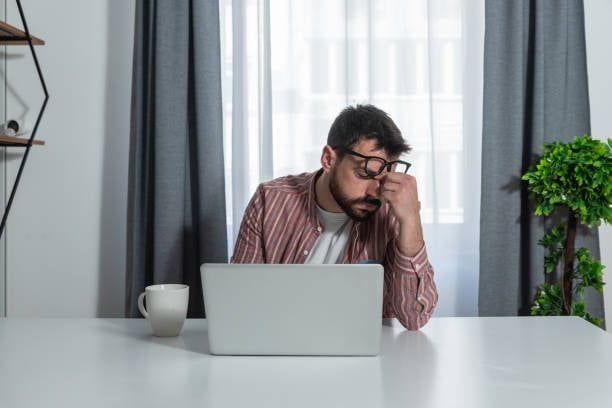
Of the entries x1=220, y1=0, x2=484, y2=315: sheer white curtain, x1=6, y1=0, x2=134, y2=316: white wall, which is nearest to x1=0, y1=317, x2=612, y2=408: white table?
x1=220, y1=0, x2=484, y2=315: sheer white curtain

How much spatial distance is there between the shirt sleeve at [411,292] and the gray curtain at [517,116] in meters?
1.12

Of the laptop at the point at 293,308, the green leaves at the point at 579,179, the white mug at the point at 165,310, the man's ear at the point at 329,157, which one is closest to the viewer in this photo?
the laptop at the point at 293,308

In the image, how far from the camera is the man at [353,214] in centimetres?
147

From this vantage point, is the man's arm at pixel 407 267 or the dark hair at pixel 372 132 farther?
the dark hair at pixel 372 132

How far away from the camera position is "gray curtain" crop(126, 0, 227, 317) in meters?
2.53

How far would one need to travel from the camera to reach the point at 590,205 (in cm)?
229

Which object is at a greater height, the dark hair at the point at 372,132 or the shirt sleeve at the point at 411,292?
the dark hair at the point at 372,132

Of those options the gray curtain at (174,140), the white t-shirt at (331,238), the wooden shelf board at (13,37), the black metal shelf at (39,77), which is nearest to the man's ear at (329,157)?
the white t-shirt at (331,238)

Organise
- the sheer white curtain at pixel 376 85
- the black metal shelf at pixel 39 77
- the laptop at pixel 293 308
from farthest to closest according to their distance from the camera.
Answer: the sheer white curtain at pixel 376 85, the black metal shelf at pixel 39 77, the laptop at pixel 293 308

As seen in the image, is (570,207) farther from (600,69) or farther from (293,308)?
(293,308)

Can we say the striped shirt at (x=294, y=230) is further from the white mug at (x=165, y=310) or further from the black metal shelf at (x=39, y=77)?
the black metal shelf at (x=39, y=77)

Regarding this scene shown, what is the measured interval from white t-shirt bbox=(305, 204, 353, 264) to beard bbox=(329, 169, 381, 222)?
89 mm

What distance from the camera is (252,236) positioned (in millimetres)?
1917

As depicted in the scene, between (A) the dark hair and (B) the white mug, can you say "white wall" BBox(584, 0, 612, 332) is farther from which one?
(B) the white mug
